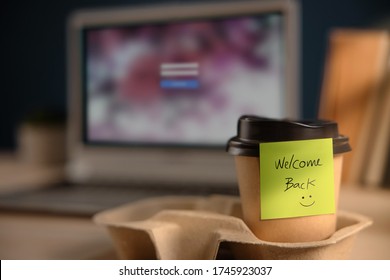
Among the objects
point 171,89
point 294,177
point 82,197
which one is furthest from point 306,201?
point 171,89

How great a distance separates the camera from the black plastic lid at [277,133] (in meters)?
0.55

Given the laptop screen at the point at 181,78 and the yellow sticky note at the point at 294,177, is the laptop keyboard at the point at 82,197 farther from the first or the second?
the yellow sticky note at the point at 294,177

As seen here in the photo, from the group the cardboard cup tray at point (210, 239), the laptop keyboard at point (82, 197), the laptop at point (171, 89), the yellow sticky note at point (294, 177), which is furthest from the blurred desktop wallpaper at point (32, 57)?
the yellow sticky note at point (294, 177)

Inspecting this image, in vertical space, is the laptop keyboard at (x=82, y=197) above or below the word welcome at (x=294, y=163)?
below

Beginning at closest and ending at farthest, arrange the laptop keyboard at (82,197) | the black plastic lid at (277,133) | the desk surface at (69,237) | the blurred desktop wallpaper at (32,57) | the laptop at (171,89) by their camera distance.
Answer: the black plastic lid at (277,133) → the desk surface at (69,237) → the laptop keyboard at (82,197) → the laptop at (171,89) → the blurred desktop wallpaper at (32,57)

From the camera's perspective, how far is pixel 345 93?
1.30 metres

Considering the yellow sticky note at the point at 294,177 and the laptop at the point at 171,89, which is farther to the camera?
A: the laptop at the point at 171,89

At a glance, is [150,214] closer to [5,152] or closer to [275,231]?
[275,231]

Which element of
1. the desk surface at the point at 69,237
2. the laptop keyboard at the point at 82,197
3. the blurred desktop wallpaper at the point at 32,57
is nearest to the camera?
the desk surface at the point at 69,237

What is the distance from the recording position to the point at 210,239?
0.58 meters

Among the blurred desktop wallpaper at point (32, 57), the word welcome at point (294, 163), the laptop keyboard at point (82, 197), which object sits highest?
the blurred desktop wallpaper at point (32, 57)

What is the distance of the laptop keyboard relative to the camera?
0.91 meters

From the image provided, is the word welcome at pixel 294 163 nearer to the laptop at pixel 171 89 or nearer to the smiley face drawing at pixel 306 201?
the smiley face drawing at pixel 306 201

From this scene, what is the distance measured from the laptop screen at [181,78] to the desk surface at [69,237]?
320 mm
